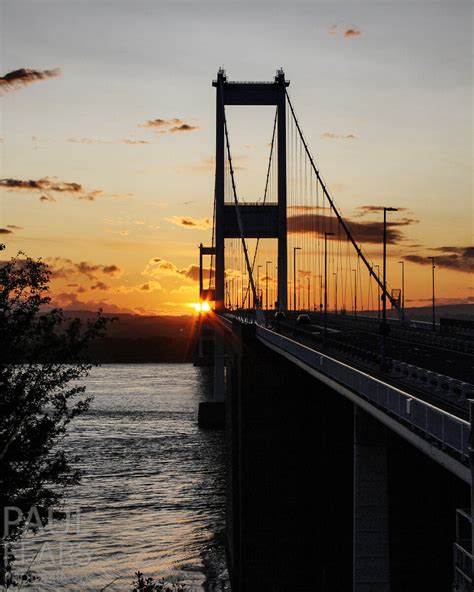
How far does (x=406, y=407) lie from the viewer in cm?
2033

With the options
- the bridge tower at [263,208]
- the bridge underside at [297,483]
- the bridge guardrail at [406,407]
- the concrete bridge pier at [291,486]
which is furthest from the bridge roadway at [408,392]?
the bridge tower at [263,208]

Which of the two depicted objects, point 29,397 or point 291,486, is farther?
point 291,486

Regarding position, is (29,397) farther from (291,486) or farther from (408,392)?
(291,486)

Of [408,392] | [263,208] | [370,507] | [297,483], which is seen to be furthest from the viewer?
[263,208]

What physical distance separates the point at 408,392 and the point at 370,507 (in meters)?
3.92

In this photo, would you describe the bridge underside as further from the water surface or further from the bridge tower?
the bridge tower

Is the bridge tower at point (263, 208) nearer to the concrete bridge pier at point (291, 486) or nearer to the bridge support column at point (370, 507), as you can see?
the concrete bridge pier at point (291, 486)

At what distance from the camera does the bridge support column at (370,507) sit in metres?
28.0

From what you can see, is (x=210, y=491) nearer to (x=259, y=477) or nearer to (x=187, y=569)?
(x=187, y=569)

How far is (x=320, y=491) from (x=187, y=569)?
8.68 m

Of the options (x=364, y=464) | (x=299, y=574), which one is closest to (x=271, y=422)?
(x=299, y=574)

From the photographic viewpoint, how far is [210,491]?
64.8 metres

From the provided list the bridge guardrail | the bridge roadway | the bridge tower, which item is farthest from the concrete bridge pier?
the bridge tower

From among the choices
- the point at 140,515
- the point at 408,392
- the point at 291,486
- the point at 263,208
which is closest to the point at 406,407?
the point at 408,392
